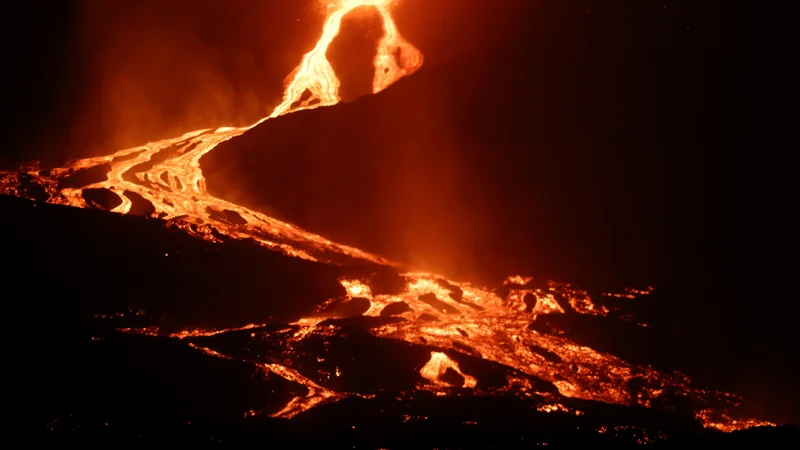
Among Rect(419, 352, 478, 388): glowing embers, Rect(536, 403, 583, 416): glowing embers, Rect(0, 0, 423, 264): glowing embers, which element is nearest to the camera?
Rect(536, 403, 583, 416): glowing embers

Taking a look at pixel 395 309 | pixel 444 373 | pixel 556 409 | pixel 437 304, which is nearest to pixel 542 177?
pixel 437 304

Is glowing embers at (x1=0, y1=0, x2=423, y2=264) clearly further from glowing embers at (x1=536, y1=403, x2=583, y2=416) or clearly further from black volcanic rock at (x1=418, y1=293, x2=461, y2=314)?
glowing embers at (x1=536, y1=403, x2=583, y2=416)

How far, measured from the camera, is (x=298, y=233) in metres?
18.8

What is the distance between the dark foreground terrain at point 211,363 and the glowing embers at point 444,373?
0.19 m

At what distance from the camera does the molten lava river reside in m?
12.7

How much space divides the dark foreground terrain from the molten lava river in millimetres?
105

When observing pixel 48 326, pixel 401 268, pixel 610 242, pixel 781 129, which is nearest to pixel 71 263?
pixel 48 326

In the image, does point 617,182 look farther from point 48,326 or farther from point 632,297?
point 48,326

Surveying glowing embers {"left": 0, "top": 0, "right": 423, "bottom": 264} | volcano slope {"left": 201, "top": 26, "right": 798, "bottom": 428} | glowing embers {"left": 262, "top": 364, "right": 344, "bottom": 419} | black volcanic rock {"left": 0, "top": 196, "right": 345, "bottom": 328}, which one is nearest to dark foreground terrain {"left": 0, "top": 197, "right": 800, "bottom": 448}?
black volcanic rock {"left": 0, "top": 196, "right": 345, "bottom": 328}

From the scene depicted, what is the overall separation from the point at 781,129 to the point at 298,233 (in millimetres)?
14880

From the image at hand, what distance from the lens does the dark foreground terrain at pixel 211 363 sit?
9.28 meters

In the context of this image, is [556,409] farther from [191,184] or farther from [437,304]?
[191,184]

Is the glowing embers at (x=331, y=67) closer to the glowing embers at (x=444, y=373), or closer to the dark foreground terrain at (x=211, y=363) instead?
the dark foreground terrain at (x=211, y=363)

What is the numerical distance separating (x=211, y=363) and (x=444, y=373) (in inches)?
157
